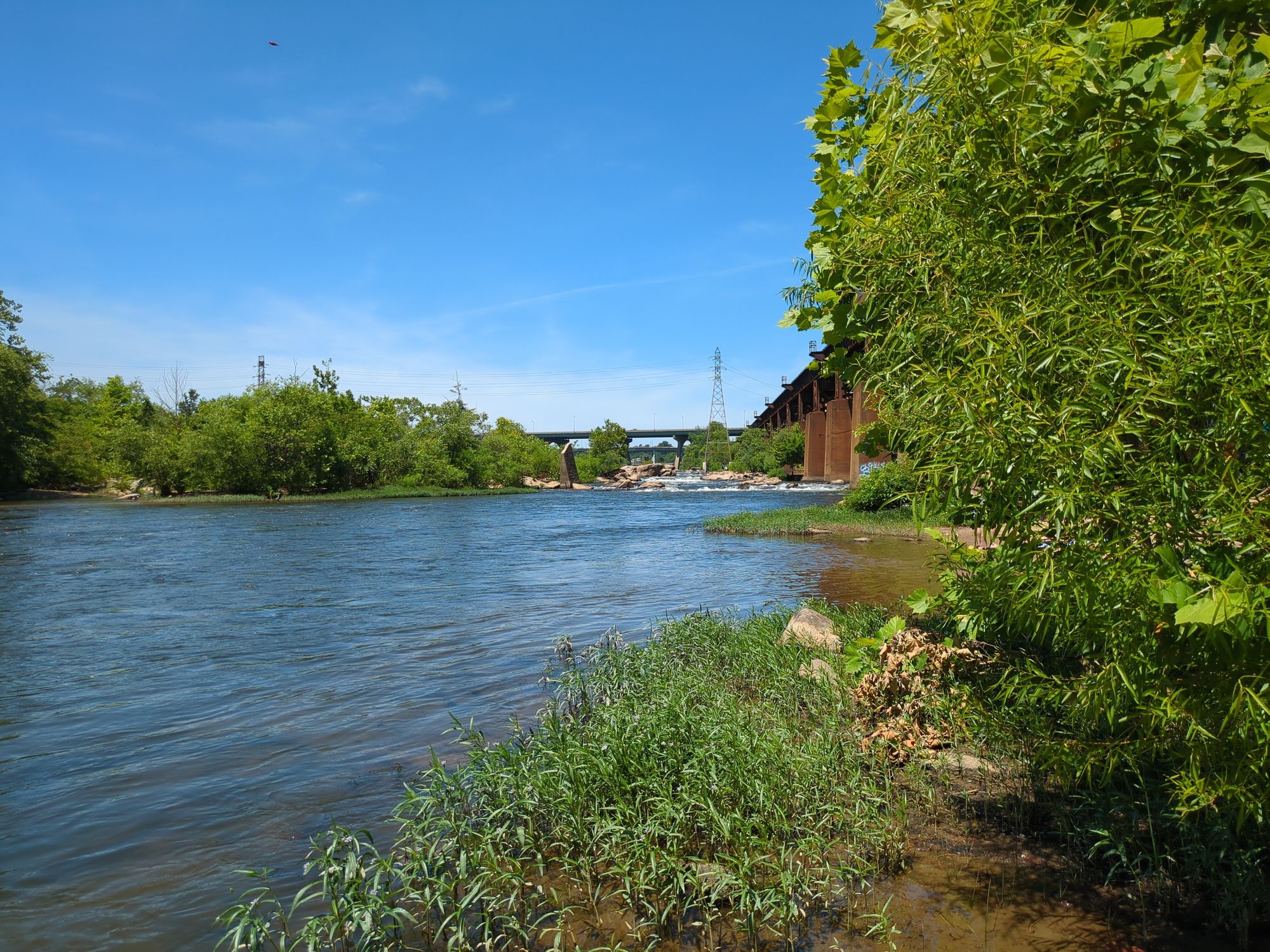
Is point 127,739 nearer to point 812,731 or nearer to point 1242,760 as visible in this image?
point 812,731

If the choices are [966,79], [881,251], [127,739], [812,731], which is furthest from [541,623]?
[966,79]

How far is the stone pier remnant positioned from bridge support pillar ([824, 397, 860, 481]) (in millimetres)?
38022

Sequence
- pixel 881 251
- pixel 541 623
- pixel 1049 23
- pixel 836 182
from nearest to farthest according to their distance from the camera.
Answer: pixel 1049 23 < pixel 881 251 < pixel 836 182 < pixel 541 623

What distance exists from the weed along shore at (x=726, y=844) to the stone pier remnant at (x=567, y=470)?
304 ft

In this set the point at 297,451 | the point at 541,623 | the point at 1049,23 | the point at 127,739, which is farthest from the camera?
the point at 297,451

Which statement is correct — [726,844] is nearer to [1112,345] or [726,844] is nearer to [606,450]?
[1112,345]

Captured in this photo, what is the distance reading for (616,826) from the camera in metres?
4.92

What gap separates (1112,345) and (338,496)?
69.6 metres

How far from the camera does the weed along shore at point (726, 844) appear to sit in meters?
4.38

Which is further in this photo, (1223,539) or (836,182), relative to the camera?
(836,182)

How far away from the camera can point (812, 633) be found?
372 inches

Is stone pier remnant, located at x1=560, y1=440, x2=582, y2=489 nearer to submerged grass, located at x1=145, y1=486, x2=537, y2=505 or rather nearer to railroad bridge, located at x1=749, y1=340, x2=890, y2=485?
submerged grass, located at x1=145, y1=486, x2=537, y2=505

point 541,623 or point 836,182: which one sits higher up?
point 836,182

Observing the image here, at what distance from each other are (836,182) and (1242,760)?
467 cm
